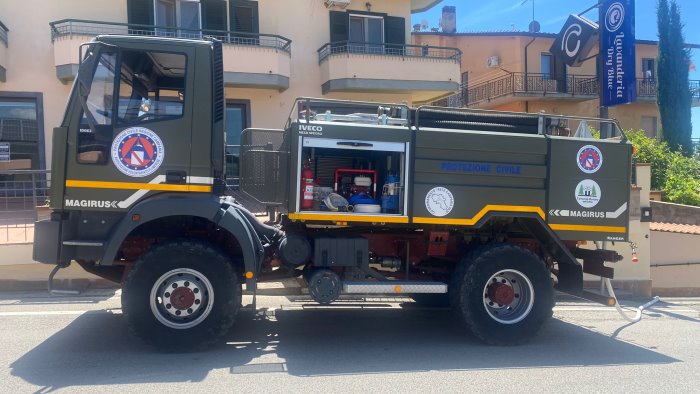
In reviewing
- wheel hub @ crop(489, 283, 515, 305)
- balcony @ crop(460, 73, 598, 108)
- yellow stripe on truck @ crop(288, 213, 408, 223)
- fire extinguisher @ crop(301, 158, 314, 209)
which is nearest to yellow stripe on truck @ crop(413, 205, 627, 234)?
yellow stripe on truck @ crop(288, 213, 408, 223)

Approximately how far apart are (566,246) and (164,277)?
4.38 metres

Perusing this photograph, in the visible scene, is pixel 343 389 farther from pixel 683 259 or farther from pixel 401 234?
pixel 683 259

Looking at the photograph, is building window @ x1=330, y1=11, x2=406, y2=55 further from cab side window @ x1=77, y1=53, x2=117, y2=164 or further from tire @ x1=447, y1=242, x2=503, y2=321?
cab side window @ x1=77, y1=53, x2=117, y2=164

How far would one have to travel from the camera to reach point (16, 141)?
13000 millimetres

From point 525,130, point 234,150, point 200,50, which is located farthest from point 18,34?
point 525,130

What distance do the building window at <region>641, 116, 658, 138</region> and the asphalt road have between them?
21240 mm

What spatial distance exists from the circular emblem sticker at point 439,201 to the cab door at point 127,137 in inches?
88.3

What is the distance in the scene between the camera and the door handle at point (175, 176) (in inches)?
216

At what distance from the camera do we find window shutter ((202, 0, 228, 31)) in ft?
45.2

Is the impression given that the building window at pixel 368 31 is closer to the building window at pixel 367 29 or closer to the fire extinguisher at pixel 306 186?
the building window at pixel 367 29

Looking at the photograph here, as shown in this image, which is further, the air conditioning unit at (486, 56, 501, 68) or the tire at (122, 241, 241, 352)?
the air conditioning unit at (486, 56, 501, 68)

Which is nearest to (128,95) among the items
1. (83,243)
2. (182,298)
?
(83,243)

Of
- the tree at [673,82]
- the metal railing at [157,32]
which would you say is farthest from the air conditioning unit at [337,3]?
the tree at [673,82]

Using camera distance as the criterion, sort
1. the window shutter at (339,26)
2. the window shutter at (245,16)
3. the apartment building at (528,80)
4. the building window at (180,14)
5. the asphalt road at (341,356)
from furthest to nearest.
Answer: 1. the apartment building at (528,80)
2. the window shutter at (339,26)
3. the window shutter at (245,16)
4. the building window at (180,14)
5. the asphalt road at (341,356)
